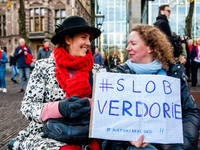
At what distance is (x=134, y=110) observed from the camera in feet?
4.20

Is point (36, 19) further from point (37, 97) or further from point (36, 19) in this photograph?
point (37, 97)

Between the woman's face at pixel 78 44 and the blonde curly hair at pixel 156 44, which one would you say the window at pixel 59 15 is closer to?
the woman's face at pixel 78 44

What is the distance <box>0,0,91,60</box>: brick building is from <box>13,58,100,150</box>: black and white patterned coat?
21.5 meters

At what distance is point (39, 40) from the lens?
76.3ft

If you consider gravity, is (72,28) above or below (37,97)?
above

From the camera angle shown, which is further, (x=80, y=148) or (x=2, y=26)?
(x=2, y=26)

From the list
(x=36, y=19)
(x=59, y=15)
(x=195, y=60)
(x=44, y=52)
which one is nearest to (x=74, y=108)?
(x=44, y=52)

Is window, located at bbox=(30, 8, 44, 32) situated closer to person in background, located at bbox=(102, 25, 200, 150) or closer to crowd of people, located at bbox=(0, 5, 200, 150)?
crowd of people, located at bbox=(0, 5, 200, 150)

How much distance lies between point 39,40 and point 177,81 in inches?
939

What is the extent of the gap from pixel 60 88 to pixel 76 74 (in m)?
0.21

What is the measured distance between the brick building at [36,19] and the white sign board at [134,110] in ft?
72.9

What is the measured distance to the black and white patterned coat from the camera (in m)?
1.60

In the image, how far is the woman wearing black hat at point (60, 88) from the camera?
1.44 metres

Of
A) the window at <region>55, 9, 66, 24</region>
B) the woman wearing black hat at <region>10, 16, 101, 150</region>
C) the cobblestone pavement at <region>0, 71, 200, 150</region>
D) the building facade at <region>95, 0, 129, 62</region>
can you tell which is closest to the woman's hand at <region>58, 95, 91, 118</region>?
the woman wearing black hat at <region>10, 16, 101, 150</region>
